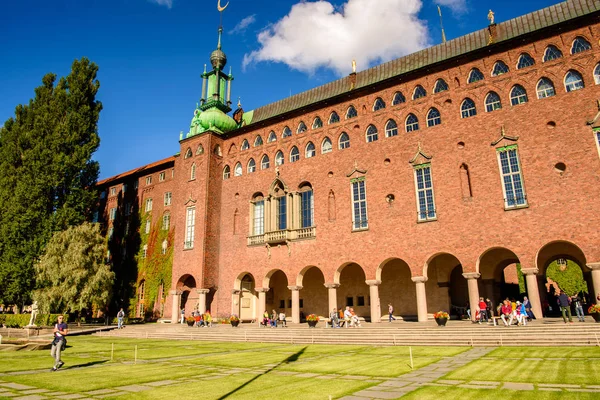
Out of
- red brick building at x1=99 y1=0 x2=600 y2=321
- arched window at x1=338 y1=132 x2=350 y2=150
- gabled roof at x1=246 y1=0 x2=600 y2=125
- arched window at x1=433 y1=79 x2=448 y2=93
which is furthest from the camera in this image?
arched window at x1=338 y1=132 x2=350 y2=150

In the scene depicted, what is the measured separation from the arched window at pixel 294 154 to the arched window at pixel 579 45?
735 inches

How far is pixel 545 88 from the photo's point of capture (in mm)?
23859

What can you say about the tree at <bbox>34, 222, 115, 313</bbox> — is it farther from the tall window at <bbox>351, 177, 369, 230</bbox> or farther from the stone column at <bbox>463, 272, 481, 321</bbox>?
the stone column at <bbox>463, 272, 481, 321</bbox>

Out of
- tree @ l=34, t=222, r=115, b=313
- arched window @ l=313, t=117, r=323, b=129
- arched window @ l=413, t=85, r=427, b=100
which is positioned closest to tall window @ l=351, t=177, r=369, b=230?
arched window @ l=313, t=117, r=323, b=129

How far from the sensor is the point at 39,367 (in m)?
13.8

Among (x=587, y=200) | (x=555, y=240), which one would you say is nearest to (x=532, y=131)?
(x=587, y=200)

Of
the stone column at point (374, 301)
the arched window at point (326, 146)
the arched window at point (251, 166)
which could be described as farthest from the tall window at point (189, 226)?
the stone column at point (374, 301)

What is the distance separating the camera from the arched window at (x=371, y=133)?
96.7ft

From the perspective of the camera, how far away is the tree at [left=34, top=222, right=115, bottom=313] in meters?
31.8

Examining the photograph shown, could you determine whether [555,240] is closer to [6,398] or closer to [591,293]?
[591,293]

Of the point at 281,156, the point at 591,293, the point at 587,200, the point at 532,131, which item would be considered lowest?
the point at 591,293

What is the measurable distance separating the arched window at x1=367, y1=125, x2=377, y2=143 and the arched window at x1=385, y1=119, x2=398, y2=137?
0.90 m

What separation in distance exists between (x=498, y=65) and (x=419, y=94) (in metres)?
4.90

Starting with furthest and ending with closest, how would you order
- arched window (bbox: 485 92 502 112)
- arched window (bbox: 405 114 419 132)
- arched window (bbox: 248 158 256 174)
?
arched window (bbox: 248 158 256 174) < arched window (bbox: 405 114 419 132) < arched window (bbox: 485 92 502 112)
